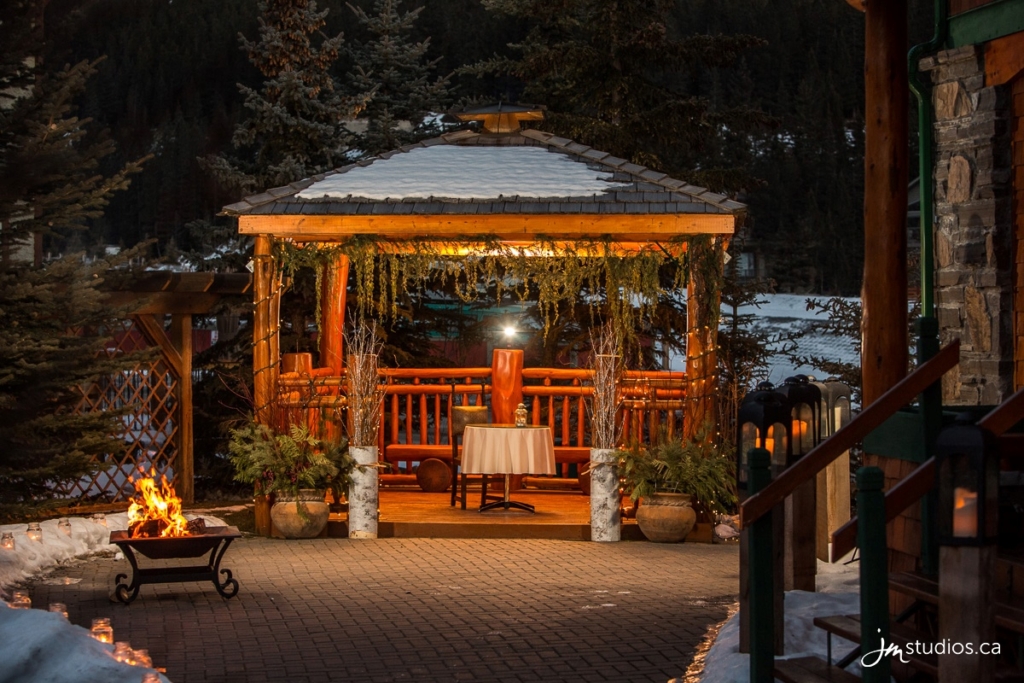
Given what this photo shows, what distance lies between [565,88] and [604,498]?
30.8 feet

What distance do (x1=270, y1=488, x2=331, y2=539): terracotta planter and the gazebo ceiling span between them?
2.33m

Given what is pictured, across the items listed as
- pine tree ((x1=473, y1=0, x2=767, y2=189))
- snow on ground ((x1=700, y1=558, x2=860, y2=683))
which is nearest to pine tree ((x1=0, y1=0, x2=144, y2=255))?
snow on ground ((x1=700, y1=558, x2=860, y2=683))

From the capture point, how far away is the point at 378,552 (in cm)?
1015

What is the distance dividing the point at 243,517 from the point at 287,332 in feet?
18.0

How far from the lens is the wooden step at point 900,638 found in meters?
5.09

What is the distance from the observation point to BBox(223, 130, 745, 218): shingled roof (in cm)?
1099

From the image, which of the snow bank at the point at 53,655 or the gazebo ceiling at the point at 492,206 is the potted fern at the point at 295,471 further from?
the snow bank at the point at 53,655

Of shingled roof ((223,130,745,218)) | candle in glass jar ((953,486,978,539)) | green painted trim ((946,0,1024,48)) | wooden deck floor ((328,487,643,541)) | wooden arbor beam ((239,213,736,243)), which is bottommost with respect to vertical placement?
wooden deck floor ((328,487,643,541))

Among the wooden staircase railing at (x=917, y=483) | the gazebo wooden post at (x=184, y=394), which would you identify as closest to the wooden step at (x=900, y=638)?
the wooden staircase railing at (x=917, y=483)

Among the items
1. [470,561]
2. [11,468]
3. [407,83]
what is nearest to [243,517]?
[11,468]

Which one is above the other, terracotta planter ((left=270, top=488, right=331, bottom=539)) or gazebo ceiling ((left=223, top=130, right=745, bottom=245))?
gazebo ceiling ((left=223, top=130, right=745, bottom=245))

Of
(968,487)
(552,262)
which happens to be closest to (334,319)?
(552,262)

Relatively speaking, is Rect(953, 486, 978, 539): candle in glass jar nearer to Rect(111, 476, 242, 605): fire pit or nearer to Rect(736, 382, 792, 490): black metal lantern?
Rect(736, 382, 792, 490): black metal lantern

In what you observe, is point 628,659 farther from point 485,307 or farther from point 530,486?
point 485,307
